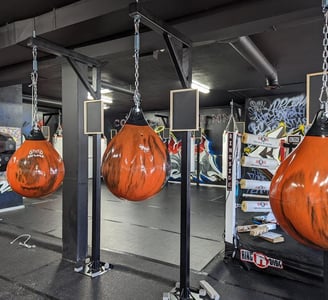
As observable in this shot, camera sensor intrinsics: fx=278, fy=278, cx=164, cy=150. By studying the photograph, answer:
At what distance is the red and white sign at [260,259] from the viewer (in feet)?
9.05

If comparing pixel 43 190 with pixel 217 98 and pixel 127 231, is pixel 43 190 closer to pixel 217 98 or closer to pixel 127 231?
pixel 127 231

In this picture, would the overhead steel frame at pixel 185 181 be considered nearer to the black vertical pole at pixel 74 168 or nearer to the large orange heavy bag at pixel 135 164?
the large orange heavy bag at pixel 135 164

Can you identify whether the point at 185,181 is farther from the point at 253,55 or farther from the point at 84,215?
the point at 253,55

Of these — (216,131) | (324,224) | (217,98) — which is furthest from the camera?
(216,131)

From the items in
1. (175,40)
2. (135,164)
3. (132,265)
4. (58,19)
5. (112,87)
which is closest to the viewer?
(135,164)

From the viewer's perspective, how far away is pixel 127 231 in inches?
167

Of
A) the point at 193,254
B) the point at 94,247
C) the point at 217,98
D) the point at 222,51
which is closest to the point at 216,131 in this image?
the point at 217,98

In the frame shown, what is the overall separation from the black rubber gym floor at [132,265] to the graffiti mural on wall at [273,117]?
2.50 m

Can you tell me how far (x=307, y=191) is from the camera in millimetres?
922

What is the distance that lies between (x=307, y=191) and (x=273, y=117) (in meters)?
5.94

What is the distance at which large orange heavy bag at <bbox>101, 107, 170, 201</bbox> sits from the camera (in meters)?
1.39

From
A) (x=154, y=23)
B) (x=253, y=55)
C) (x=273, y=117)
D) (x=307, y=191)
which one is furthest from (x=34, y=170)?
(x=273, y=117)

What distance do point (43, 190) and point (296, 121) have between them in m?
5.73

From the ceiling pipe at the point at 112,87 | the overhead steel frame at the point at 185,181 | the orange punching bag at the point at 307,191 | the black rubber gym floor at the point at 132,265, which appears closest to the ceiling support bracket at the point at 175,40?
the overhead steel frame at the point at 185,181
